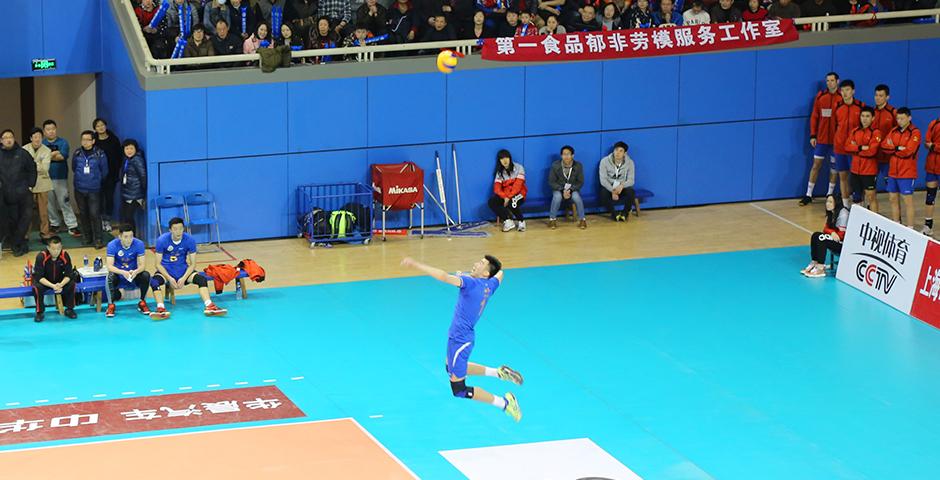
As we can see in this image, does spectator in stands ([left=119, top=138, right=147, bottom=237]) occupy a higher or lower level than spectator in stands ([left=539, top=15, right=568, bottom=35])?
lower

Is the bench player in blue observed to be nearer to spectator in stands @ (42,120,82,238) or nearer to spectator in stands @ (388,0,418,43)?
spectator in stands @ (388,0,418,43)

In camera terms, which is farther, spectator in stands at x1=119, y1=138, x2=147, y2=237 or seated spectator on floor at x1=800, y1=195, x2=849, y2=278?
spectator in stands at x1=119, y1=138, x2=147, y2=237

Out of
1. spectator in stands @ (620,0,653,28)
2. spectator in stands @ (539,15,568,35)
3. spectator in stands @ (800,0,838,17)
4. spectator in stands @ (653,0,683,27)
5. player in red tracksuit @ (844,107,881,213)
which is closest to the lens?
player in red tracksuit @ (844,107,881,213)

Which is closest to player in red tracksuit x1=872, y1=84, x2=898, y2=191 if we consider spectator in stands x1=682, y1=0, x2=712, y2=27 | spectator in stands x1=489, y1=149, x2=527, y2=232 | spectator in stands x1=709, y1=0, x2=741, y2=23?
spectator in stands x1=709, y1=0, x2=741, y2=23

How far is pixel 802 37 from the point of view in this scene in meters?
26.0

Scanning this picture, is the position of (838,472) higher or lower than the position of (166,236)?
lower

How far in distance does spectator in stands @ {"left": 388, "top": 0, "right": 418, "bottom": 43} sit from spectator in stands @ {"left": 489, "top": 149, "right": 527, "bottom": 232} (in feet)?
8.03

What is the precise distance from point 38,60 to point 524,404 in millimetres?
11414

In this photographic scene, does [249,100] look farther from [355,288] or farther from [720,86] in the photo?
[720,86]

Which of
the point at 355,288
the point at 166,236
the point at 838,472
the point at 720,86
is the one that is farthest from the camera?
the point at 720,86

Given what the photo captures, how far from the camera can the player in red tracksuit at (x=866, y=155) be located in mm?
23953

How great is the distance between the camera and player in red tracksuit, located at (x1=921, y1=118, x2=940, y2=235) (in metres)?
23.8

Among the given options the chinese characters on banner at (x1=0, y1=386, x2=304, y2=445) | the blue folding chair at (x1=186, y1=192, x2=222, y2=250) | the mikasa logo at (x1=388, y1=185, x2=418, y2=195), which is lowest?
the chinese characters on banner at (x1=0, y1=386, x2=304, y2=445)

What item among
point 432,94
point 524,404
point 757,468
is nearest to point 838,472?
point 757,468
